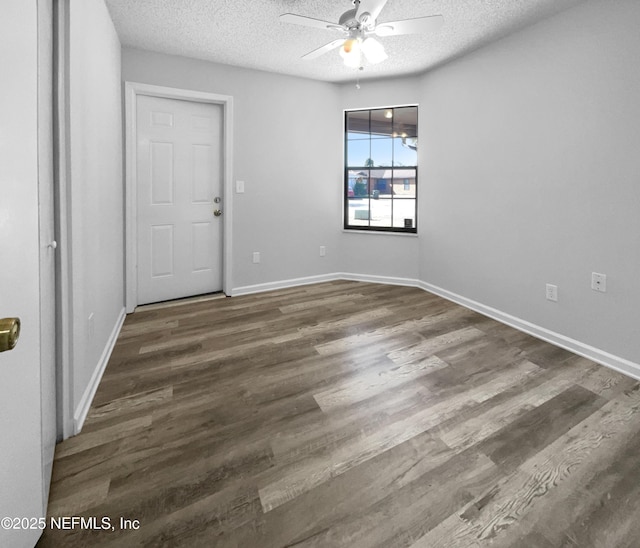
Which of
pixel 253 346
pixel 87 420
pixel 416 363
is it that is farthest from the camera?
pixel 253 346

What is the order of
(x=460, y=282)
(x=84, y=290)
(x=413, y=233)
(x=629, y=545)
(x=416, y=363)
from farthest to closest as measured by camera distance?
(x=413, y=233) → (x=460, y=282) → (x=416, y=363) → (x=84, y=290) → (x=629, y=545)

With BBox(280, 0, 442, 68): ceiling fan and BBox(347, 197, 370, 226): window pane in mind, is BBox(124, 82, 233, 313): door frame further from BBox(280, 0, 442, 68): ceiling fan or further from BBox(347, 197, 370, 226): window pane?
BBox(347, 197, 370, 226): window pane

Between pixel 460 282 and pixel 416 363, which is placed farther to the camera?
pixel 460 282

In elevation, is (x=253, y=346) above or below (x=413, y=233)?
below

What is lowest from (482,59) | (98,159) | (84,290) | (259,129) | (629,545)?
(629,545)

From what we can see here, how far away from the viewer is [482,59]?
10.7ft

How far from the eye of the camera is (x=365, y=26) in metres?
2.43

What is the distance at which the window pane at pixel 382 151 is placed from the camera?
4.41 meters

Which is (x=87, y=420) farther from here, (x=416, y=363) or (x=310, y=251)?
(x=310, y=251)

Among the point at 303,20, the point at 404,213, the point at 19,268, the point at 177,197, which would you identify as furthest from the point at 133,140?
the point at 404,213

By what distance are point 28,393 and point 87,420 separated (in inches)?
38.8

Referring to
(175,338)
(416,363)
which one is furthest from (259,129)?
(416,363)

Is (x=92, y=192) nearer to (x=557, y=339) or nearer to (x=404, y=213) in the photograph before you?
(x=557, y=339)

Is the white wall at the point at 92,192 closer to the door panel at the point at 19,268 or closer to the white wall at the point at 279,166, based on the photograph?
the door panel at the point at 19,268
